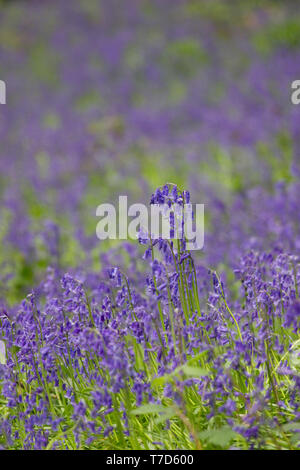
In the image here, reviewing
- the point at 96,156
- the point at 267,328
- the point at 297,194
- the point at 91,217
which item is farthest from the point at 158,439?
the point at 96,156

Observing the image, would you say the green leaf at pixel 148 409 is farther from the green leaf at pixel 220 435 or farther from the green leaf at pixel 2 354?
the green leaf at pixel 2 354

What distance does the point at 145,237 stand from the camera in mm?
2824

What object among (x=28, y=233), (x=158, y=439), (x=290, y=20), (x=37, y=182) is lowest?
(x=158, y=439)

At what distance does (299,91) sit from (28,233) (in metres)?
5.69

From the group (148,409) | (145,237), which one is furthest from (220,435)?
(145,237)

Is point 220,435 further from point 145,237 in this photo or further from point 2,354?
point 2,354

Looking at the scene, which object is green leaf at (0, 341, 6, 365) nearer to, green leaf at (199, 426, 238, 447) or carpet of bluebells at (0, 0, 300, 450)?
carpet of bluebells at (0, 0, 300, 450)

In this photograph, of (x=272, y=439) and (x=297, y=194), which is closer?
(x=272, y=439)

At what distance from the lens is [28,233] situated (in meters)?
8.17

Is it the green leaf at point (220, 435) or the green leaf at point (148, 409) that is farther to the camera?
the green leaf at point (148, 409)

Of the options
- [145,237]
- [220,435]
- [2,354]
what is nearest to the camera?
[220,435]

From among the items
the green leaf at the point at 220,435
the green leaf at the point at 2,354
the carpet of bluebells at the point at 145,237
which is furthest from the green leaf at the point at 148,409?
the green leaf at the point at 2,354

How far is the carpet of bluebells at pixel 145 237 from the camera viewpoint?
269cm

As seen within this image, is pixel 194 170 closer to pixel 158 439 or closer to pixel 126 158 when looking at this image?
pixel 126 158
